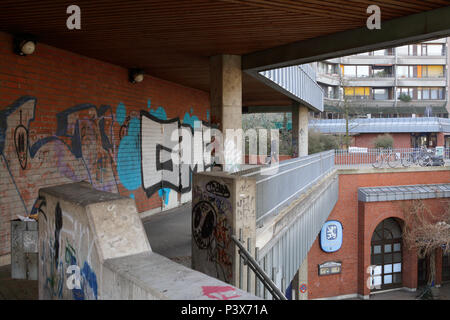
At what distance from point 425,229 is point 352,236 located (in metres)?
3.83

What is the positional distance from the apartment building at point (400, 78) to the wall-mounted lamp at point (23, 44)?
4939cm

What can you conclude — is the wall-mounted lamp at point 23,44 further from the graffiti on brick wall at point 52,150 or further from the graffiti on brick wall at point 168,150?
the graffiti on brick wall at point 168,150

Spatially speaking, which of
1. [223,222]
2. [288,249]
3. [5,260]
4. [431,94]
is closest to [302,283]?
[288,249]

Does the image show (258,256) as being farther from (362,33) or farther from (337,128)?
(337,128)

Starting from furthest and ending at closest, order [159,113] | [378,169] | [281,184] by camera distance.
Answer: [378,169], [159,113], [281,184]

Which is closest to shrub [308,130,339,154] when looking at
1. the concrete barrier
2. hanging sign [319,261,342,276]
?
hanging sign [319,261,342,276]

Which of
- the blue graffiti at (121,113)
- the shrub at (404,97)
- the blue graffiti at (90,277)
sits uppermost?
the shrub at (404,97)

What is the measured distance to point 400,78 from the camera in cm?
5400

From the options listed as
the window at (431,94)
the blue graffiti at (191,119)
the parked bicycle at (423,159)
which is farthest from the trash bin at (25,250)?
the window at (431,94)

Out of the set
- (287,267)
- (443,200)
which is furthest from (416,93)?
(287,267)

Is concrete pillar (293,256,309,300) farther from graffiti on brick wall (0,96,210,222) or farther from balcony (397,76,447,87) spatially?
balcony (397,76,447,87)

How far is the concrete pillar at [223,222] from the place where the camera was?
4984 mm

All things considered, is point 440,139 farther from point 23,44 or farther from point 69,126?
point 23,44
